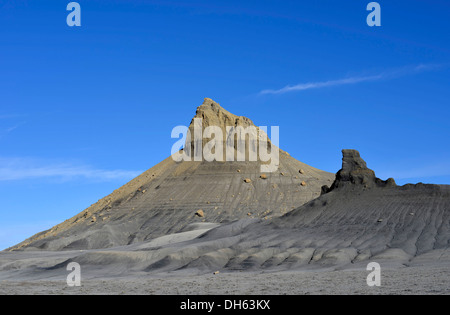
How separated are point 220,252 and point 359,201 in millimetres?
16544

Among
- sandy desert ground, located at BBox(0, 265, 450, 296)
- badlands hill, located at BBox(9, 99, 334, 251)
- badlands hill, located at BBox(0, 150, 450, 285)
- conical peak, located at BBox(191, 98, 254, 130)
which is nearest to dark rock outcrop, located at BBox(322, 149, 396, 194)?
badlands hill, located at BBox(0, 150, 450, 285)

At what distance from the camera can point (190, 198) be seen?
292 ft

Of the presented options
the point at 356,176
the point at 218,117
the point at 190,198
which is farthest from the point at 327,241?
the point at 218,117

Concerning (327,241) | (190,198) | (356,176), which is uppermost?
(190,198)

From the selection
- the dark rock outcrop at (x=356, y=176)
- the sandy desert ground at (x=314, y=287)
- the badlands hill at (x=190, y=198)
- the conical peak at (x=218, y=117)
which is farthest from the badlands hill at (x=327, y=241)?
the conical peak at (x=218, y=117)

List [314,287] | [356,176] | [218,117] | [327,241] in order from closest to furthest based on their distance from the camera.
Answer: [314,287], [327,241], [356,176], [218,117]

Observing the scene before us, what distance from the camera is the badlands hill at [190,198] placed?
259ft

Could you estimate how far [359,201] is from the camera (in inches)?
2047

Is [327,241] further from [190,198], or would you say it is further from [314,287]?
[190,198]

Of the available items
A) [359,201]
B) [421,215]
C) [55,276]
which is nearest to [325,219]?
[359,201]

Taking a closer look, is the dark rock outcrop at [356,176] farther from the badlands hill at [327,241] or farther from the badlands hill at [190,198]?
the badlands hill at [190,198]

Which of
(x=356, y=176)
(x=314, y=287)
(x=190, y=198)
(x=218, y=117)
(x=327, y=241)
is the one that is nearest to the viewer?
(x=314, y=287)
